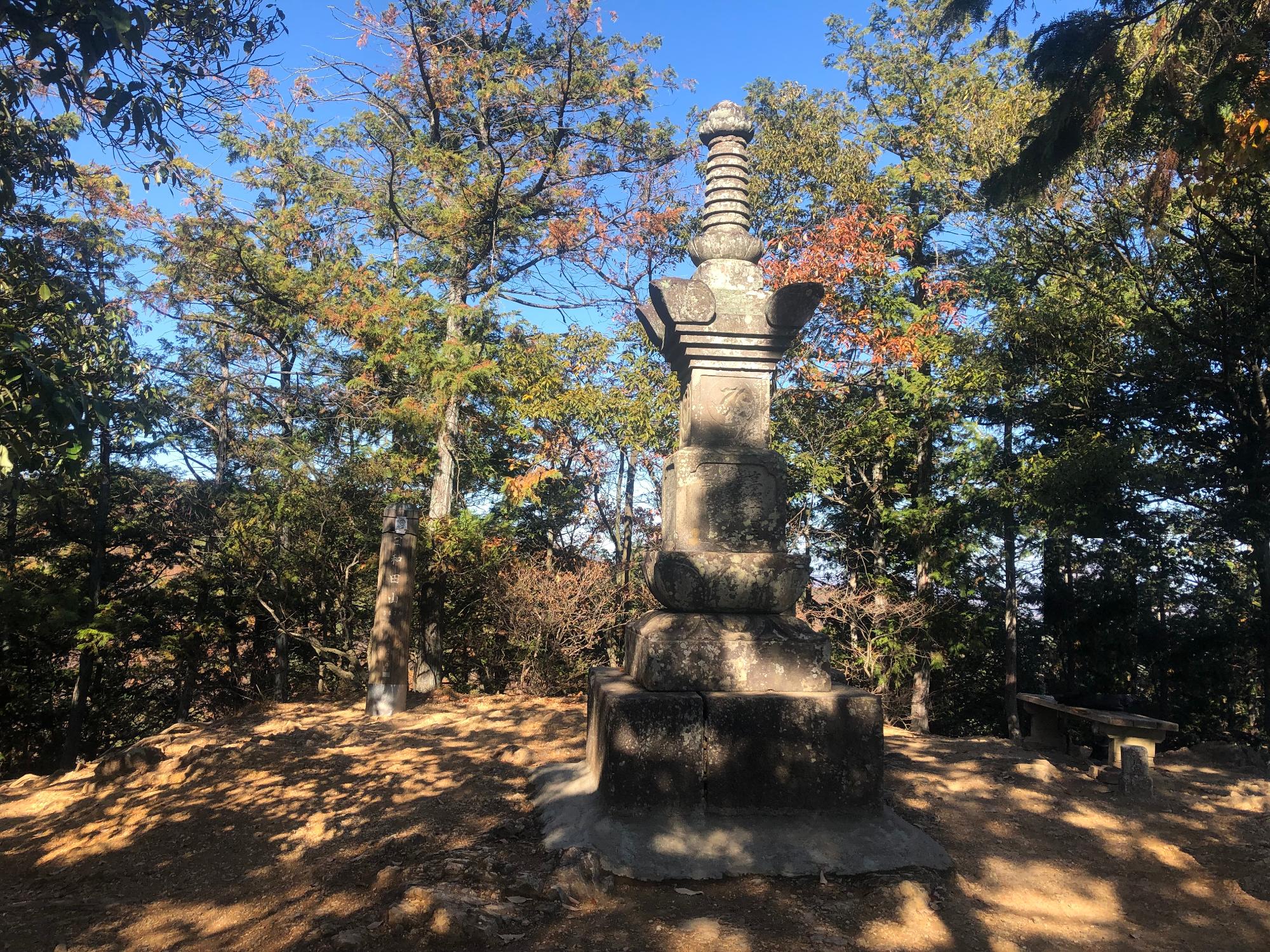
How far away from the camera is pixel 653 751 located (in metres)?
3.59

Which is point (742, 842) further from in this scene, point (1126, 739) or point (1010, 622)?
point (1010, 622)

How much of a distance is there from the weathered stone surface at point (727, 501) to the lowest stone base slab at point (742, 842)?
4.44 ft

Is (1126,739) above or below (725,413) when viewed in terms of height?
below

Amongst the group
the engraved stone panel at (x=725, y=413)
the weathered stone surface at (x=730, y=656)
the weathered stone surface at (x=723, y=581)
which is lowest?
the weathered stone surface at (x=730, y=656)

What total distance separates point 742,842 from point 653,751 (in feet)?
1.79

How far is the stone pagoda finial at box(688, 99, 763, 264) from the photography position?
458 cm

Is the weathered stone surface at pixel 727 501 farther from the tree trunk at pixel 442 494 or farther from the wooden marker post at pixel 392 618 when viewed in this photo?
the tree trunk at pixel 442 494

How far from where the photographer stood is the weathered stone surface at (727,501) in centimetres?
420

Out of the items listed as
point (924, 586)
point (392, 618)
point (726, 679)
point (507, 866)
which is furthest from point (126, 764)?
point (924, 586)

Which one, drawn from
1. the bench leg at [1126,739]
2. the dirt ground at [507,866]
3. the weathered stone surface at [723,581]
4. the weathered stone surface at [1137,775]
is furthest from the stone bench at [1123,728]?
the weathered stone surface at [723,581]

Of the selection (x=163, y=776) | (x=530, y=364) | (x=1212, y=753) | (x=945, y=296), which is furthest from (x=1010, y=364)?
(x=163, y=776)

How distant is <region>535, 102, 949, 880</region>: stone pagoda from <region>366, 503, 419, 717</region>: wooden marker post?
3.44 metres

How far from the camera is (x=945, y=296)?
42.5ft

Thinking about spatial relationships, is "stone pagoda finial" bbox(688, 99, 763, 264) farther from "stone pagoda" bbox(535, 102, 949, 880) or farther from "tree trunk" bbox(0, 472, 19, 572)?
"tree trunk" bbox(0, 472, 19, 572)
